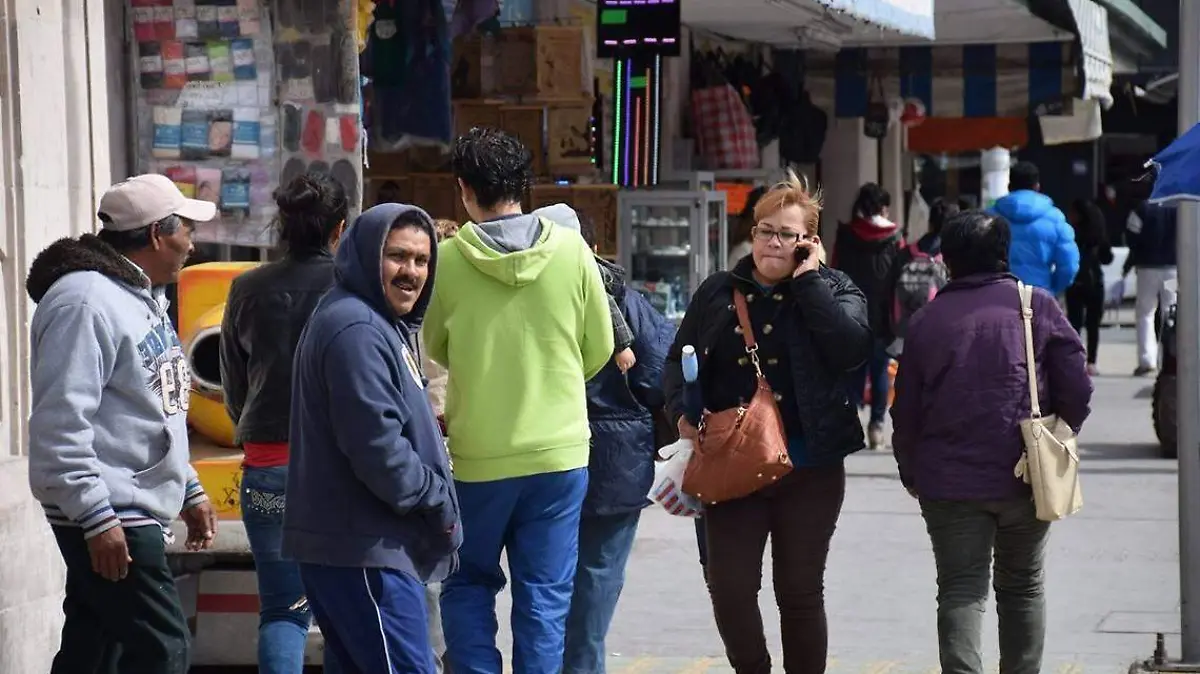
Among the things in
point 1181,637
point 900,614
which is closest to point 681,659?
point 900,614

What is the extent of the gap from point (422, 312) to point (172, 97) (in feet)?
11.2

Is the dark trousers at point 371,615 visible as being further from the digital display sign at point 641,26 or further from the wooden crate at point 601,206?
the wooden crate at point 601,206

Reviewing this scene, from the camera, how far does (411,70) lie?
10.6m

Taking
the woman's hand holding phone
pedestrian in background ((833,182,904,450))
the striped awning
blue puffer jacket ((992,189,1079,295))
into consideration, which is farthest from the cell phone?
the striped awning

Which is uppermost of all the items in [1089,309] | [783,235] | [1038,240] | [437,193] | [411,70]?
[411,70]

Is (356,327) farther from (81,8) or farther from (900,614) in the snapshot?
(900,614)

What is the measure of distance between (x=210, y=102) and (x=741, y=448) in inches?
123

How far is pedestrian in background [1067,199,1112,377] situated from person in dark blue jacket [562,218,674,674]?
512 inches

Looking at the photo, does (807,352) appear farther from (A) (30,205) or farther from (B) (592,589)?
(A) (30,205)

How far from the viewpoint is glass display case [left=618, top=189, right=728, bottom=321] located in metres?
13.8

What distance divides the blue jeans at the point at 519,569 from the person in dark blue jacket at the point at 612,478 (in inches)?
23.3

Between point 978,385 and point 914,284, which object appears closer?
point 978,385

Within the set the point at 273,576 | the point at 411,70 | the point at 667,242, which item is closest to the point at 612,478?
the point at 273,576

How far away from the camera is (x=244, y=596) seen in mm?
7020
